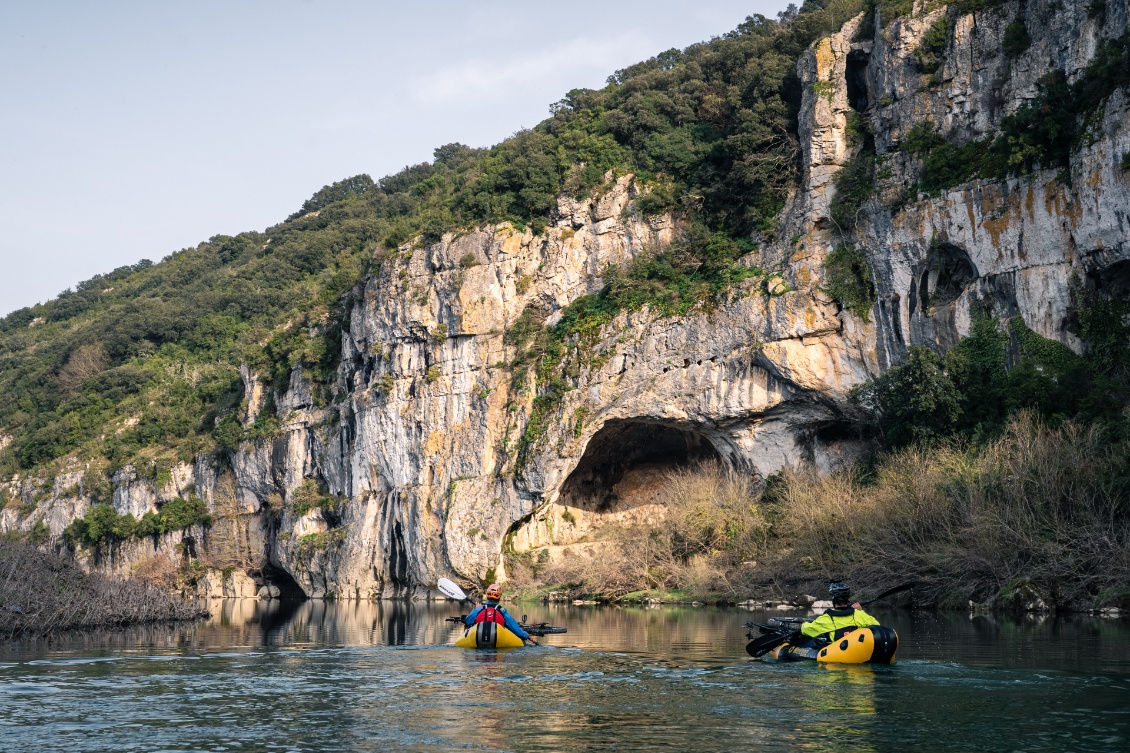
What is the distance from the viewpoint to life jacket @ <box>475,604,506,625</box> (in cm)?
2472

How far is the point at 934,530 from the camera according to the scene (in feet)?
108

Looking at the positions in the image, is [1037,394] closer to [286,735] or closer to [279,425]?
[286,735]

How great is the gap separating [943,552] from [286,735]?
2243 cm

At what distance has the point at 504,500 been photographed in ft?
177

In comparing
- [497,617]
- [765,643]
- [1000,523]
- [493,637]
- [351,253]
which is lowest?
[493,637]

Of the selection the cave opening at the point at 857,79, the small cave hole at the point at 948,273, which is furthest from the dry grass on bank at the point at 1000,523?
the cave opening at the point at 857,79

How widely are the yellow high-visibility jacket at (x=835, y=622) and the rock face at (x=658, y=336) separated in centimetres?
2390

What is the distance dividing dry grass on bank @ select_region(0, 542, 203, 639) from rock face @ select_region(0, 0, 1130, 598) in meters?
18.9

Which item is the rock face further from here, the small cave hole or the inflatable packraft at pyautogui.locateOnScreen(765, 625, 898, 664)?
the inflatable packraft at pyautogui.locateOnScreen(765, 625, 898, 664)

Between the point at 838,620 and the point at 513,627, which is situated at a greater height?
the point at 838,620

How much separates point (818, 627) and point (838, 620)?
0.39 meters

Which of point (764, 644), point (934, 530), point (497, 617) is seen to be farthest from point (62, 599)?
point (934, 530)

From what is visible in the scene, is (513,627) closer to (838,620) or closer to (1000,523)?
(838,620)

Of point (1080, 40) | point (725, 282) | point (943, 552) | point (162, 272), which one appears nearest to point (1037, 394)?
point (943, 552)
